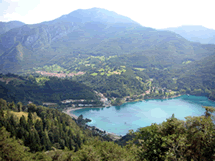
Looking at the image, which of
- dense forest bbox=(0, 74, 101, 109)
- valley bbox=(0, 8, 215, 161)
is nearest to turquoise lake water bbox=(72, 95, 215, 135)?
valley bbox=(0, 8, 215, 161)

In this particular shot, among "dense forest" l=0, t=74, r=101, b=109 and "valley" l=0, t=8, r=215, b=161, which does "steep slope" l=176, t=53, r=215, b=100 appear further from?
"dense forest" l=0, t=74, r=101, b=109

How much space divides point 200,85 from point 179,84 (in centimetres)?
1131

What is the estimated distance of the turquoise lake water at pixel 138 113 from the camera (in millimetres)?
54447

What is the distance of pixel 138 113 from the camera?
63969 millimetres

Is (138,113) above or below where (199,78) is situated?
below

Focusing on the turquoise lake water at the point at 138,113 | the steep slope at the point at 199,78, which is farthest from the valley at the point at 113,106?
the steep slope at the point at 199,78

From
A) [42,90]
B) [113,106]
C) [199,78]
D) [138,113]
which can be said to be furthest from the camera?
[199,78]

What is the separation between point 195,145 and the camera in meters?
9.12

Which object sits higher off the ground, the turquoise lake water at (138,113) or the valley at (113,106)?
the valley at (113,106)

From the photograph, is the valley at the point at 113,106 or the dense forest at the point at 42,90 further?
the dense forest at the point at 42,90

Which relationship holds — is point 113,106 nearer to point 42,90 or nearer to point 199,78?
point 42,90

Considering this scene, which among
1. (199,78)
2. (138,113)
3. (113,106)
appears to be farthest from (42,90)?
(199,78)

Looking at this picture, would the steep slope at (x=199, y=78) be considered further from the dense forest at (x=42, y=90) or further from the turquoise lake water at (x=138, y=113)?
the dense forest at (x=42, y=90)

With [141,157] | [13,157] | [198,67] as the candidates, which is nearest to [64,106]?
[13,157]
